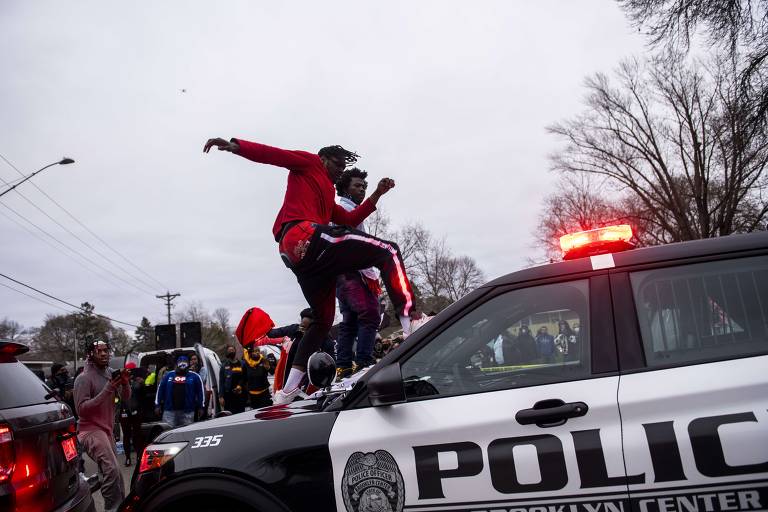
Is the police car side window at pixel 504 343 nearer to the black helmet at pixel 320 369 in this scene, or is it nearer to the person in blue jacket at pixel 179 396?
the black helmet at pixel 320 369

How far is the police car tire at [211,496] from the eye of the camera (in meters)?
2.64

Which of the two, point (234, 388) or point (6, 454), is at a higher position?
point (234, 388)

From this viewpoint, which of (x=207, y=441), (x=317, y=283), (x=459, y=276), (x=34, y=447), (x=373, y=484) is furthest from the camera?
(x=459, y=276)

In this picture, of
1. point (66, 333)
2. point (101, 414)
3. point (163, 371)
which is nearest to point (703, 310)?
point (101, 414)

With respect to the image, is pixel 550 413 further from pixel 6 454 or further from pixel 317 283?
pixel 6 454

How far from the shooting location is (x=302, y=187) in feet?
15.0

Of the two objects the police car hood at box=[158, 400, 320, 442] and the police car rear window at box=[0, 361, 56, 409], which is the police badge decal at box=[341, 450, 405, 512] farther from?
the police car rear window at box=[0, 361, 56, 409]

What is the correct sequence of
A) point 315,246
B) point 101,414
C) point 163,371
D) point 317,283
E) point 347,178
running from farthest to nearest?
point 163,371 < point 101,414 < point 347,178 < point 317,283 < point 315,246

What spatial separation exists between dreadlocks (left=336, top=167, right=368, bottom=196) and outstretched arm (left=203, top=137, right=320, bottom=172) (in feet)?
3.30

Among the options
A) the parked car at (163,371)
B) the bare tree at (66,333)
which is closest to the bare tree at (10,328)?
the bare tree at (66,333)

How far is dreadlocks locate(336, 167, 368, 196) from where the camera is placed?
5.76 metres

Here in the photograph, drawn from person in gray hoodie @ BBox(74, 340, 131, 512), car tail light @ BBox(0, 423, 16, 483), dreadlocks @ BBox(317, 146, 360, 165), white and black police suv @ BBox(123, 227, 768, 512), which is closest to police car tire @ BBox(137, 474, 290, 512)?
white and black police suv @ BBox(123, 227, 768, 512)

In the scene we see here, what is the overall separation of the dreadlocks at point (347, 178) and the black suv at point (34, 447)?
9.21 feet

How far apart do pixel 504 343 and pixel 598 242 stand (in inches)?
29.9
